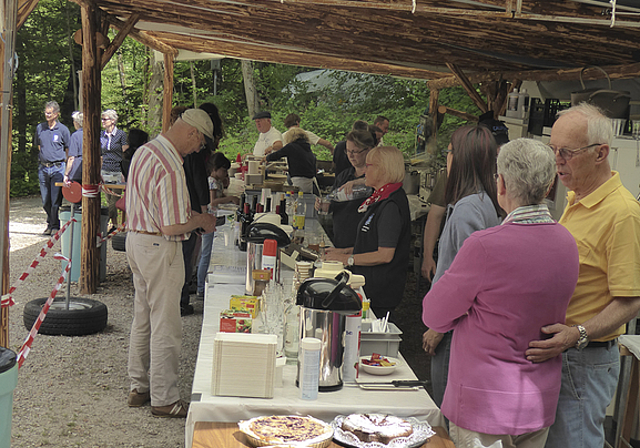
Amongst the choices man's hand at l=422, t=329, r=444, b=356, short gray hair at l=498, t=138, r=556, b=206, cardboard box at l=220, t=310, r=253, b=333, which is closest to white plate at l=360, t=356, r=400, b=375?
man's hand at l=422, t=329, r=444, b=356

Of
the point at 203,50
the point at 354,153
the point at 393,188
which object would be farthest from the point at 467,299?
the point at 203,50

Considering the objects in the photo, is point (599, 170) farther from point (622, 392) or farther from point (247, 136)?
point (247, 136)

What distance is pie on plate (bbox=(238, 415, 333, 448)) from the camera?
2.01 meters

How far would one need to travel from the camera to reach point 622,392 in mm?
3748

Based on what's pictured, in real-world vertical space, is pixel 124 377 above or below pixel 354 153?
below

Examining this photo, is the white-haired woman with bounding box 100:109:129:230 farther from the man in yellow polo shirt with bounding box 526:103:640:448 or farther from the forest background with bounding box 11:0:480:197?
the forest background with bounding box 11:0:480:197

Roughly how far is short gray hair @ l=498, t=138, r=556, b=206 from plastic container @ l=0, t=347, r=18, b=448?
2.14 metres

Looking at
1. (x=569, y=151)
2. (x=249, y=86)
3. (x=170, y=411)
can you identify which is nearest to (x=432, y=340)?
Result: (x=569, y=151)

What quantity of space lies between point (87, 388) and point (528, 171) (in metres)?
3.88

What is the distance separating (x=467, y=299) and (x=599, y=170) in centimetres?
80

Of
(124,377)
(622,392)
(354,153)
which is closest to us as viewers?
(622,392)

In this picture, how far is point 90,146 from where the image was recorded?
277 inches

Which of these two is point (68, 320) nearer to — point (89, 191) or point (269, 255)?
point (89, 191)

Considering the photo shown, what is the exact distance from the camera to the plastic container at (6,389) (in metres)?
2.66
